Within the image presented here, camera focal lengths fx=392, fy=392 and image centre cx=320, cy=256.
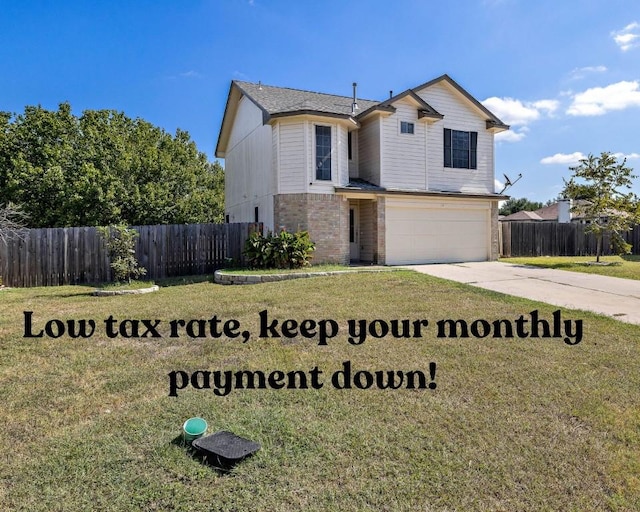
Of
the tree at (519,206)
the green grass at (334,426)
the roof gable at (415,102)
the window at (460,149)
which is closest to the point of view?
the green grass at (334,426)

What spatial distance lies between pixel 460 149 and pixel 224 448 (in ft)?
51.2

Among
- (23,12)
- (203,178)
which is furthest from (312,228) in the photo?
(203,178)

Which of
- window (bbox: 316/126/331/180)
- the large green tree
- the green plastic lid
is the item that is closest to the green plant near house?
window (bbox: 316/126/331/180)

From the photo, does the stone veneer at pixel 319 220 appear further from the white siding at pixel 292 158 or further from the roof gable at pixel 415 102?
the roof gable at pixel 415 102

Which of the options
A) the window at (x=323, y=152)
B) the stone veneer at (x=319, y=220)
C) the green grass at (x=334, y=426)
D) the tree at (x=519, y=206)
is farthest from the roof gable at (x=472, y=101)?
the tree at (x=519, y=206)

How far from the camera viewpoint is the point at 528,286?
938 centimetres

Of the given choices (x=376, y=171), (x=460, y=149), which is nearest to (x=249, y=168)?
(x=376, y=171)

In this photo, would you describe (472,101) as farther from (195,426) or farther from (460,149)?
(195,426)

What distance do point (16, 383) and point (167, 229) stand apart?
9.80 metres

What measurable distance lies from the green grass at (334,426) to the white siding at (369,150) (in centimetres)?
982

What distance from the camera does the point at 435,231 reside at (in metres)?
15.4

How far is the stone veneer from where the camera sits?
1339 cm

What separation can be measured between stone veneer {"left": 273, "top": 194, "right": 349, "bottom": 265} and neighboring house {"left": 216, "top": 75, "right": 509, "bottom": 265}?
0.11 feet

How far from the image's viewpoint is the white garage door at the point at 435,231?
14.6m
